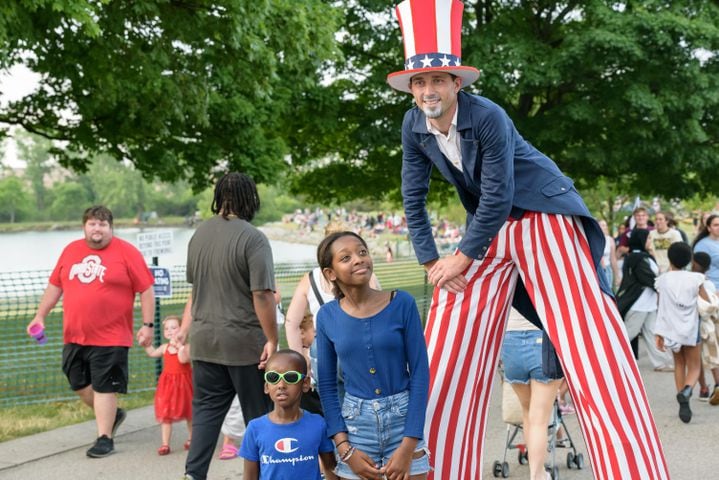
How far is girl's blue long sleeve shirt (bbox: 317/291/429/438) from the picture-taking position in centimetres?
388

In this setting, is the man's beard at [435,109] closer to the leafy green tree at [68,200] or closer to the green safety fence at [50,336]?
the green safety fence at [50,336]

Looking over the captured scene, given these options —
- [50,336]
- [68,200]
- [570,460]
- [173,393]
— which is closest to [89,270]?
[173,393]

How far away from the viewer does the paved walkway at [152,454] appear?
646 cm

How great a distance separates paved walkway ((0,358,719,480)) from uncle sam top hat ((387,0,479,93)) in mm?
3306

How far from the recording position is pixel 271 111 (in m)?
17.6

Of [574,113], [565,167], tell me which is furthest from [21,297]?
[565,167]

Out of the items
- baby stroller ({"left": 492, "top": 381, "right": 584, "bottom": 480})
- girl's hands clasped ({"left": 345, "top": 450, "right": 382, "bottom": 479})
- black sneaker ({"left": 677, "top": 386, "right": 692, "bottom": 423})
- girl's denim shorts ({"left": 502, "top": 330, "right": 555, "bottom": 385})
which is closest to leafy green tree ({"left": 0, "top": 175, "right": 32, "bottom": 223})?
black sneaker ({"left": 677, "top": 386, "right": 692, "bottom": 423})

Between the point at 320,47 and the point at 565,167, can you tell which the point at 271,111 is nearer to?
the point at 320,47

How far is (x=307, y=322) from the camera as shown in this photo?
6.16 meters

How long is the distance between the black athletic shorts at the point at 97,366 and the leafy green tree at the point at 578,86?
11.2 m

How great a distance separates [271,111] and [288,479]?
14.0m

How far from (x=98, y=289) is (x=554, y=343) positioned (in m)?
4.00

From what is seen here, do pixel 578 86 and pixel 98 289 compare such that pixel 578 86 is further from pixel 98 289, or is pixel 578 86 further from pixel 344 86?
pixel 98 289

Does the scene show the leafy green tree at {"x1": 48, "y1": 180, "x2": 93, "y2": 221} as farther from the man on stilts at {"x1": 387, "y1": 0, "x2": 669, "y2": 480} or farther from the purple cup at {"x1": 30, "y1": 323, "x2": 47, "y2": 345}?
the man on stilts at {"x1": 387, "y1": 0, "x2": 669, "y2": 480}
